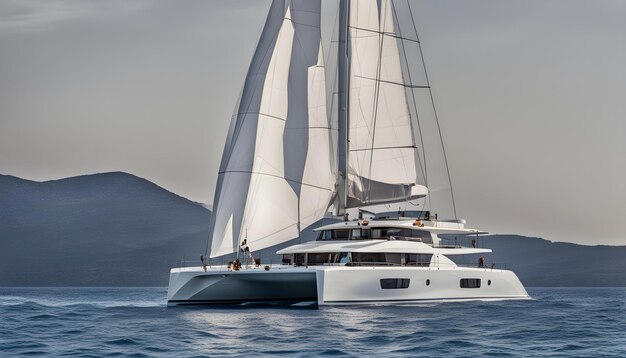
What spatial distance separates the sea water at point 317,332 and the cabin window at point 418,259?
198cm

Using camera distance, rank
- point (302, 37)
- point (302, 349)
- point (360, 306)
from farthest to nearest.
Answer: point (302, 37)
point (360, 306)
point (302, 349)

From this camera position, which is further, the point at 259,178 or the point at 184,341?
the point at 259,178

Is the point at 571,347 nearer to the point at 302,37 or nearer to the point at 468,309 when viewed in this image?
the point at 468,309

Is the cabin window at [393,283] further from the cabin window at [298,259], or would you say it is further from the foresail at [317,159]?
the foresail at [317,159]

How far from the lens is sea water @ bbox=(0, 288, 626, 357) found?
28125 millimetres

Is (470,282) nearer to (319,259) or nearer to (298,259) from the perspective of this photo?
(319,259)

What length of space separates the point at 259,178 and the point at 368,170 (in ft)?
19.0

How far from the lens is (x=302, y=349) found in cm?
2798

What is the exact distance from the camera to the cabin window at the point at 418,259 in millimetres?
43009

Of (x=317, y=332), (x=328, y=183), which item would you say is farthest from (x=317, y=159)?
(x=317, y=332)

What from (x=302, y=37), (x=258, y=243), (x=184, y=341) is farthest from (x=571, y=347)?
(x=302, y=37)

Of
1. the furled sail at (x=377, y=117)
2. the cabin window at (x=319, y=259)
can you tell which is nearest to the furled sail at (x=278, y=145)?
the furled sail at (x=377, y=117)

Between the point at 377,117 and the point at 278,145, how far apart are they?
5289 millimetres

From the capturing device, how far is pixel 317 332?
104 ft
